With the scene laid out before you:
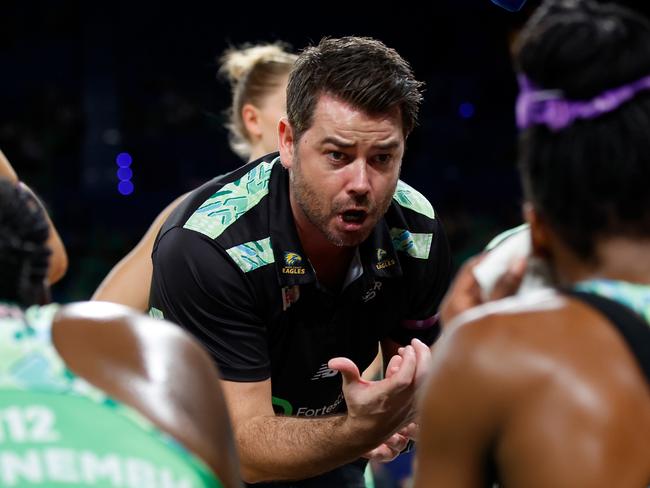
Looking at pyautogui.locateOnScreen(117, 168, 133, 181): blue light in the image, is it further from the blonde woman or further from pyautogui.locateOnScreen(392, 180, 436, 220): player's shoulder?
pyautogui.locateOnScreen(392, 180, 436, 220): player's shoulder

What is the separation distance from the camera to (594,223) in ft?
4.27

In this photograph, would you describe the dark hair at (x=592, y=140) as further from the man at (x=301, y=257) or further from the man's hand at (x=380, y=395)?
the man at (x=301, y=257)

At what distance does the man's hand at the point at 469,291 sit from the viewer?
62.0 inches

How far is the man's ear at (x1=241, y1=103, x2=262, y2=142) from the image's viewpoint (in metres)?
3.73

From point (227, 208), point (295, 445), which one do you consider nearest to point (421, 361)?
point (295, 445)

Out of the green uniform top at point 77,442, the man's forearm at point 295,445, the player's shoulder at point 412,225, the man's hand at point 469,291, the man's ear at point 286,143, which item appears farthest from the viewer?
the player's shoulder at point 412,225

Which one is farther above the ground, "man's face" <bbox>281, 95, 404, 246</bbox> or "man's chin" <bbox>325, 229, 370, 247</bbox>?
"man's face" <bbox>281, 95, 404, 246</bbox>

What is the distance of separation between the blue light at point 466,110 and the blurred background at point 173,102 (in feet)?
0.03

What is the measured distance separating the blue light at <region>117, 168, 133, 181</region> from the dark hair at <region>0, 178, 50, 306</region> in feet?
19.9

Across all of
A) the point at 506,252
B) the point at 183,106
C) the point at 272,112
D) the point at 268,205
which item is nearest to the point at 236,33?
the point at 183,106

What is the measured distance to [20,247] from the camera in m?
1.37

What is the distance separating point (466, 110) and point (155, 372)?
6700 millimetres

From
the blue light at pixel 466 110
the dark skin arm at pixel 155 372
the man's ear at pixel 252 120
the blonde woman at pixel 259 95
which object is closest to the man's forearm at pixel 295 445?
the dark skin arm at pixel 155 372

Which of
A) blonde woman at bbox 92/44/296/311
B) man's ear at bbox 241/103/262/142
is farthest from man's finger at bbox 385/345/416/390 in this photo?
man's ear at bbox 241/103/262/142
